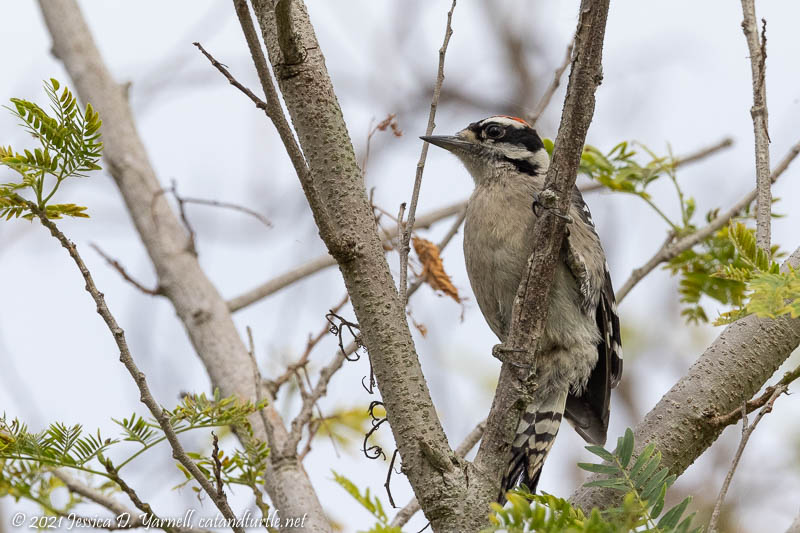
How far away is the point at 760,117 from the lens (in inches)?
121

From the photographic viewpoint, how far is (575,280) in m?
3.78

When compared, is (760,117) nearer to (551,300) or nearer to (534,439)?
(551,300)

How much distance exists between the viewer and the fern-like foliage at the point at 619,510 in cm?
176

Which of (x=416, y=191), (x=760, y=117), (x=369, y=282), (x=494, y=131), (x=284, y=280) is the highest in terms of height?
(x=494, y=131)

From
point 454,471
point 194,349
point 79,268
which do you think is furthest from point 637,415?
point 79,268

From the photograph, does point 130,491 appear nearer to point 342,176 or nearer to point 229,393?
point 342,176

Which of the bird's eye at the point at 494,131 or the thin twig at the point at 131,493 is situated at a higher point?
the bird's eye at the point at 494,131

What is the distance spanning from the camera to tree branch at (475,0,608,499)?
2434 mm

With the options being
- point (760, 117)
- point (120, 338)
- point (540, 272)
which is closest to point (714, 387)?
point (540, 272)

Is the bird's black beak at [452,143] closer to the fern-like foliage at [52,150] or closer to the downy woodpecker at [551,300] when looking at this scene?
the downy woodpecker at [551,300]

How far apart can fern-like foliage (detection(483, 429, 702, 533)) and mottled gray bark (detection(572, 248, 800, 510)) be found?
61 centimetres

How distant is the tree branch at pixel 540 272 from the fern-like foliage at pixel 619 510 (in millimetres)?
322

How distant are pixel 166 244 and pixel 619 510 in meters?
3.12

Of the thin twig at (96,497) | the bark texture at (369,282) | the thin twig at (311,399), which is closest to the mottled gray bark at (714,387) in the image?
the bark texture at (369,282)
